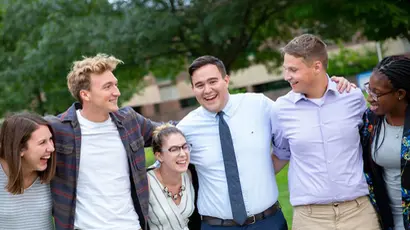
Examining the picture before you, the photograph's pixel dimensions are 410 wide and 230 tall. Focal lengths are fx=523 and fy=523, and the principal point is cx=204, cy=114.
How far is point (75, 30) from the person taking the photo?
1335 cm

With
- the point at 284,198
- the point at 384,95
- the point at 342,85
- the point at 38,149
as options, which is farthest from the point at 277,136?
the point at 284,198

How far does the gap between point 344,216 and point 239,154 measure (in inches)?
33.5

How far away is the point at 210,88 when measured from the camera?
390 centimetres

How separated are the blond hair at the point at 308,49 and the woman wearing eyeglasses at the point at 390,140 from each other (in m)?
0.39

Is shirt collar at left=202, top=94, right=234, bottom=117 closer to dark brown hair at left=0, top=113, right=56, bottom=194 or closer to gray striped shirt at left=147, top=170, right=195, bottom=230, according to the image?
gray striped shirt at left=147, top=170, right=195, bottom=230

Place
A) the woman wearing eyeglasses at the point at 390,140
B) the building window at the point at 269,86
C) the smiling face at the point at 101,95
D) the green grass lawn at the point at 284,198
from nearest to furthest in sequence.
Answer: the woman wearing eyeglasses at the point at 390,140 < the smiling face at the point at 101,95 < the green grass lawn at the point at 284,198 < the building window at the point at 269,86

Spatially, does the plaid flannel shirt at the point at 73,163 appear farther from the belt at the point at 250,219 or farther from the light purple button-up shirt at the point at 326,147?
the light purple button-up shirt at the point at 326,147

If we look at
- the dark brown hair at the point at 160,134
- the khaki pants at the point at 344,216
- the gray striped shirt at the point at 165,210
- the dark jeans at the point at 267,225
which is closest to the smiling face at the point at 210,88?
the dark brown hair at the point at 160,134

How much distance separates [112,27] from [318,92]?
1000 centimetres

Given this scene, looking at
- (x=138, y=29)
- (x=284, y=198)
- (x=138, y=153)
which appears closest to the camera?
(x=138, y=153)

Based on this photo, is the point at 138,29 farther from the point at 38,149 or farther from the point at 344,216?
the point at 344,216

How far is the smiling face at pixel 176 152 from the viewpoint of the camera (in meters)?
3.92

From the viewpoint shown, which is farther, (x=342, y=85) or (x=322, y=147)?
(x=342, y=85)

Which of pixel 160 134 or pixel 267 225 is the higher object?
pixel 160 134
